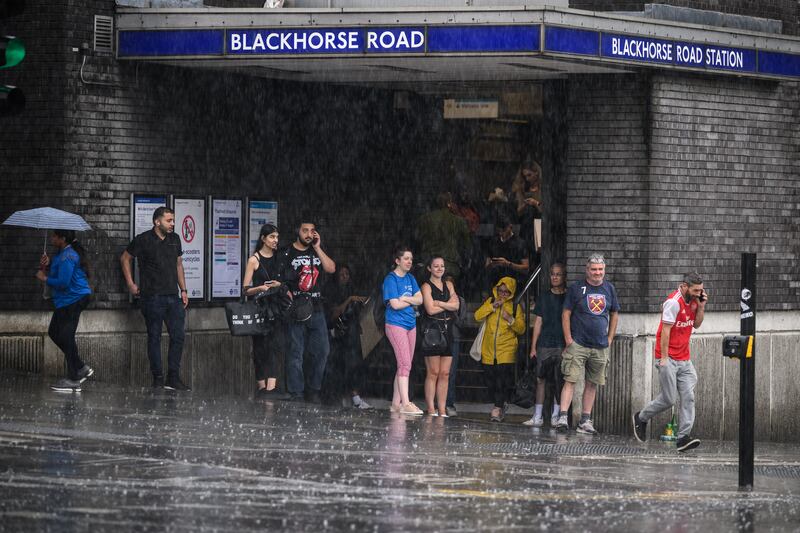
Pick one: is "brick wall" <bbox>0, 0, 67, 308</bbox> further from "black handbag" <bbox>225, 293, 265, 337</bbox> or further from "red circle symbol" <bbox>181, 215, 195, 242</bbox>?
"black handbag" <bbox>225, 293, 265, 337</bbox>

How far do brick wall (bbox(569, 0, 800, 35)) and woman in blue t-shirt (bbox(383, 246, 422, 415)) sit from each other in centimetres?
341

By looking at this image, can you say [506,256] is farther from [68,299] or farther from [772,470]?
[772,470]

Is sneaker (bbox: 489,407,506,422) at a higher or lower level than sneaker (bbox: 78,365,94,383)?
lower

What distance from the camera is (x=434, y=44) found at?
15.3 metres

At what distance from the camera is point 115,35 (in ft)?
53.7

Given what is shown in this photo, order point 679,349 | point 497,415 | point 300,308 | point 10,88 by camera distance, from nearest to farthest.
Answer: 1. point 10,88
2. point 679,349
3. point 300,308
4. point 497,415

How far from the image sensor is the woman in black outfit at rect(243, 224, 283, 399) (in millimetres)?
15664

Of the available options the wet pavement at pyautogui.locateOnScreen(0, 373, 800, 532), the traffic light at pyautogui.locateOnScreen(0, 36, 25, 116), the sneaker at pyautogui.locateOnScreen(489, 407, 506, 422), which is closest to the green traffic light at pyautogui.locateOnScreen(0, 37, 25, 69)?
the traffic light at pyautogui.locateOnScreen(0, 36, 25, 116)

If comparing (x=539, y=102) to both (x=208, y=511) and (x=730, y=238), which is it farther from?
(x=208, y=511)

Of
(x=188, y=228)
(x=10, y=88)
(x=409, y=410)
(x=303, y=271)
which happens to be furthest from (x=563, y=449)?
(x=10, y=88)

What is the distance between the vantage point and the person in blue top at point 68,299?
1485 cm

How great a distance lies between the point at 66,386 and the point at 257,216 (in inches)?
149

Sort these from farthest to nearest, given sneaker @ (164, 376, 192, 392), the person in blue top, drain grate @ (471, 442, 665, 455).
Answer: sneaker @ (164, 376, 192, 392) < the person in blue top < drain grate @ (471, 442, 665, 455)

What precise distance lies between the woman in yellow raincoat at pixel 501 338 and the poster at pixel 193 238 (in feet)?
10.3
